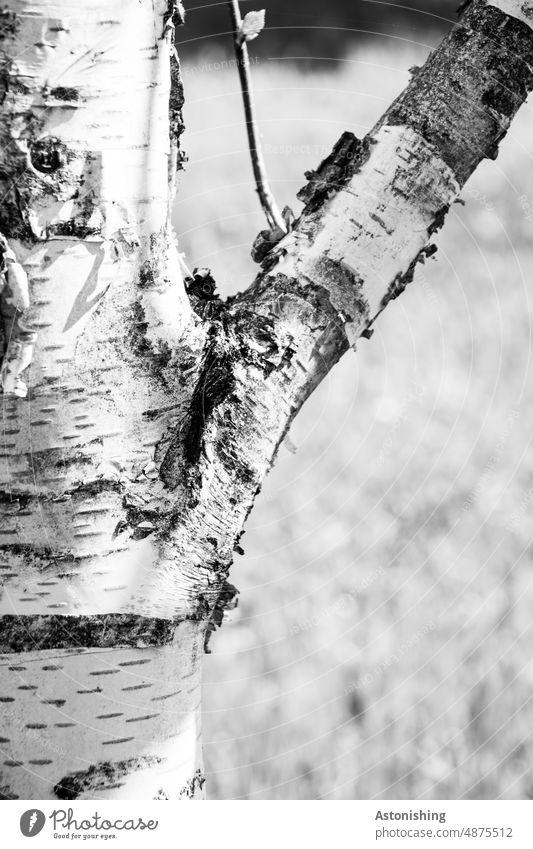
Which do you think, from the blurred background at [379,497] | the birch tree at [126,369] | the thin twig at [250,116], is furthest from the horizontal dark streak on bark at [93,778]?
the blurred background at [379,497]

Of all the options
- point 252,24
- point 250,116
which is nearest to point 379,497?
point 250,116

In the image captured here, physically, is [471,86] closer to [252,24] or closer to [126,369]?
[252,24]

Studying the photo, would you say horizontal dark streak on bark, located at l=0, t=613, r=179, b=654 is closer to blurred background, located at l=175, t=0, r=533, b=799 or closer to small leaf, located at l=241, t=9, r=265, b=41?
small leaf, located at l=241, t=9, r=265, b=41

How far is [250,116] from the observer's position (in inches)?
44.8

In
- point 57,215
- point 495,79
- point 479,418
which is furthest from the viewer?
point 479,418

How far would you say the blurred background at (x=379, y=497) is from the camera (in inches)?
88.8

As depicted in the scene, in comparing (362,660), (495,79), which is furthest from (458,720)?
(495,79)

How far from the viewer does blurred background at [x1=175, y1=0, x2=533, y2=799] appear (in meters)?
2.26

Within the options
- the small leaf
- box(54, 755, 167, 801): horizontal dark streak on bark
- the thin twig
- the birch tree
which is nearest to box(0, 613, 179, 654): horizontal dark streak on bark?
the birch tree

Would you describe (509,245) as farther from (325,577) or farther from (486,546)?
(325,577)

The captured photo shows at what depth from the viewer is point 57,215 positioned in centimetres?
75

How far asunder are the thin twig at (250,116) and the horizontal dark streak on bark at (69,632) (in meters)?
0.56

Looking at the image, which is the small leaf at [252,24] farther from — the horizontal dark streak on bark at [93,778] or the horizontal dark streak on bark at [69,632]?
the horizontal dark streak on bark at [93,778]

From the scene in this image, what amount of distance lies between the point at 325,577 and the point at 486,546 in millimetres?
594
